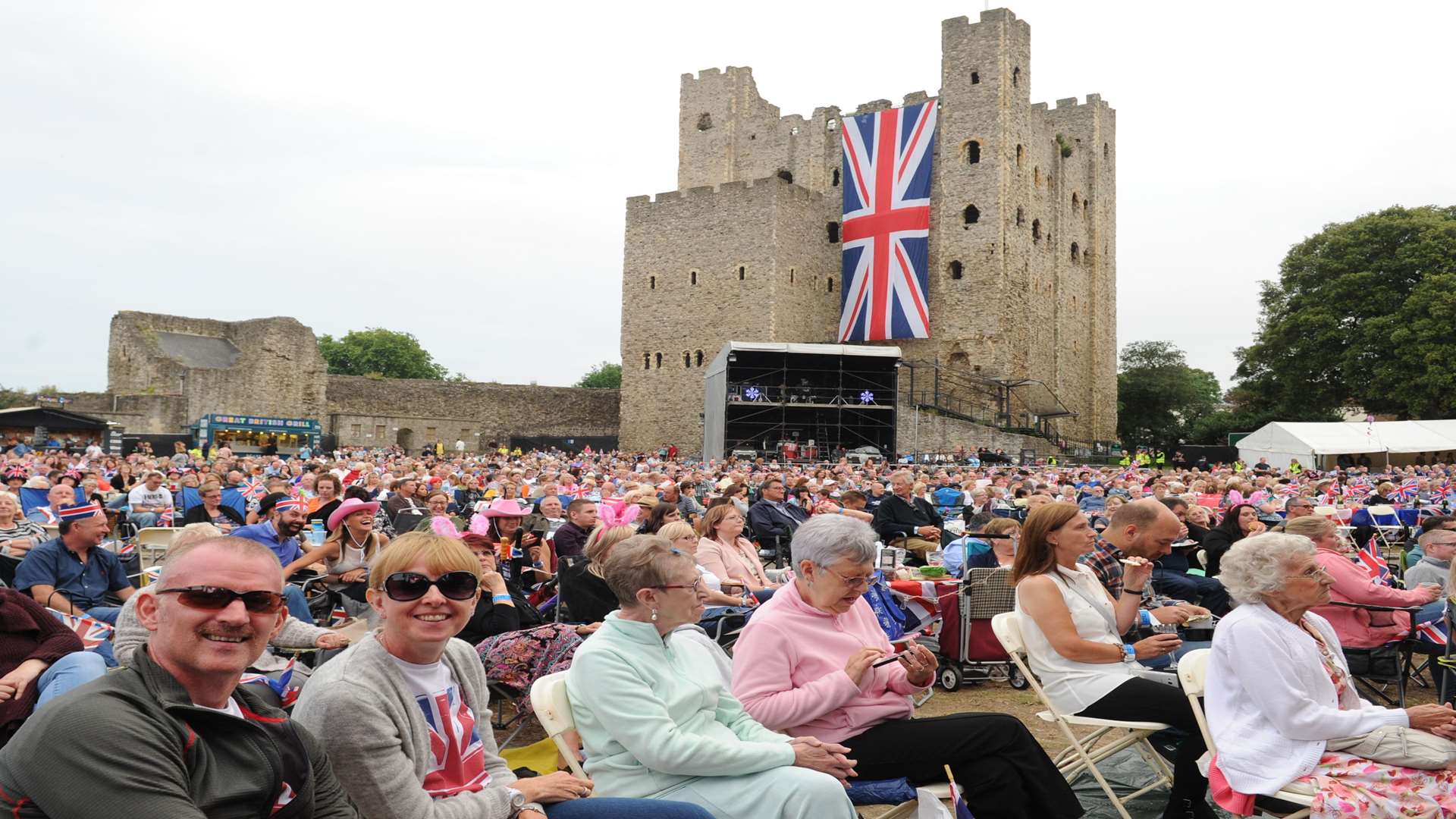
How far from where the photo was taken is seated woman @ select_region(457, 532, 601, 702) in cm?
425

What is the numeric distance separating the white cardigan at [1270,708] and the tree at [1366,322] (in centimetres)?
3452

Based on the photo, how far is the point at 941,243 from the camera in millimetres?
35281

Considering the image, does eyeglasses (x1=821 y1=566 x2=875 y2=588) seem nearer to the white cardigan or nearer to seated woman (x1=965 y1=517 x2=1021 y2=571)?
the white cardigan

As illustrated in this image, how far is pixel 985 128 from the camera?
112ft

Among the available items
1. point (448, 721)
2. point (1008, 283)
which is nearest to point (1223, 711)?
point (448, 721)

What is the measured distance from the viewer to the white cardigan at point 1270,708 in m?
2.90

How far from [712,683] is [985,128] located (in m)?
33.8

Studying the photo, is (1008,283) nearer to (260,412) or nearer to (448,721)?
(260,412)

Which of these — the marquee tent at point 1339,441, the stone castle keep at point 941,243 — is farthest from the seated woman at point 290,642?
the stone castle keep at point 941,243

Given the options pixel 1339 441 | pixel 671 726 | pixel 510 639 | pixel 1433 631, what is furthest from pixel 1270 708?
pixel 1339 441

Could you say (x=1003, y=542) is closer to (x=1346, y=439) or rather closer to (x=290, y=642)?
(x=290, y=642)

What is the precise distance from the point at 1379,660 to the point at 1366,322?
33637 mm

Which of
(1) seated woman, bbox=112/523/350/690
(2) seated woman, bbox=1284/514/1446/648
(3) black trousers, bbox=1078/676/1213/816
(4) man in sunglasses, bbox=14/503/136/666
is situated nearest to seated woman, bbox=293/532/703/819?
(1) seated woman, bbox=112/523/350/690

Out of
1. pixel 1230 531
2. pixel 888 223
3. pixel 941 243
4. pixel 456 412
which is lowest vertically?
pixel 1230 531
